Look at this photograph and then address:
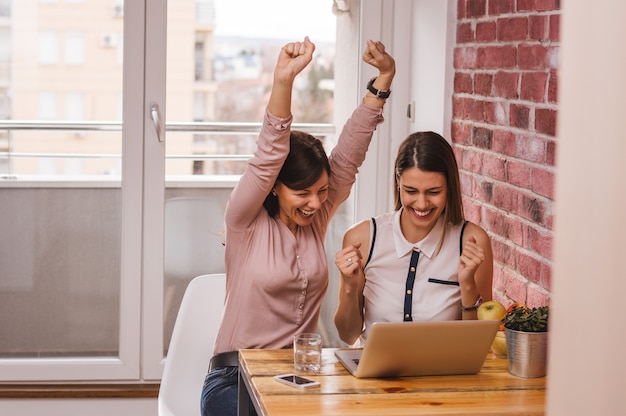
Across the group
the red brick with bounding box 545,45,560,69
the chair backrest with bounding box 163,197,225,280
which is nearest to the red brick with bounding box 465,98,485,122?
the red brick with bounding box 545,45,560,69

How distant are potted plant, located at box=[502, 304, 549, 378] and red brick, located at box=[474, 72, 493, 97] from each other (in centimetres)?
106

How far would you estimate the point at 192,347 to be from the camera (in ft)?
8.32

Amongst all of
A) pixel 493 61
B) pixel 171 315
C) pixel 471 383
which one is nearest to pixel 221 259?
pixel 171 315

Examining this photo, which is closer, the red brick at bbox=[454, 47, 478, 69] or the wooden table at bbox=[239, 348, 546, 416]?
the wooden table at bbox=[239, 348, 546, 416]

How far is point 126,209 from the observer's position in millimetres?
3436

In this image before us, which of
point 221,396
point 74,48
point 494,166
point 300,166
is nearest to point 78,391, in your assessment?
point 74,48

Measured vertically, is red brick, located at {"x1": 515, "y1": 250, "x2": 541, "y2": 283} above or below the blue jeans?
above

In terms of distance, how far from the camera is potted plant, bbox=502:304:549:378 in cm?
187

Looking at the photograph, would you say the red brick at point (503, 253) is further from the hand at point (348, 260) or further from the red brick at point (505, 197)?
the hand at point (348, 260)

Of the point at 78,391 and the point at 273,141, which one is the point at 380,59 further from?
the point at 78,391

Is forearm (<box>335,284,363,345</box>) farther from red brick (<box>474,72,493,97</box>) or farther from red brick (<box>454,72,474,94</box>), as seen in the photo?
red brick (<box>454,72,474,94</box>)

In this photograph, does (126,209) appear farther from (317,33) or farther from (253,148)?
(317,33)

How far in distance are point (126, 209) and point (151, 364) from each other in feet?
2.03

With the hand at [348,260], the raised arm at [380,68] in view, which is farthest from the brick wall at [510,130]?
the hand at [348,260]
